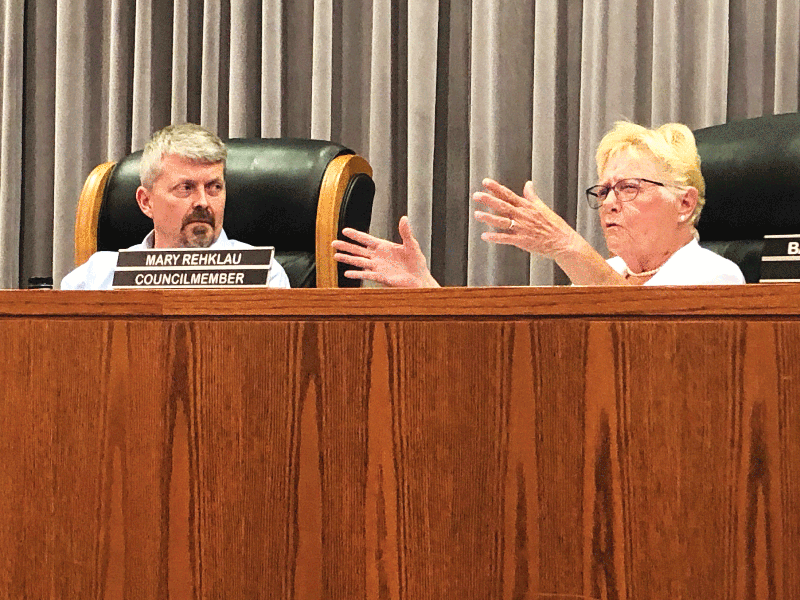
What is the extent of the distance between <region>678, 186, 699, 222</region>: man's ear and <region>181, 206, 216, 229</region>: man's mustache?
36.0 inches

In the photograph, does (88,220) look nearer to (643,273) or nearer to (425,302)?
(643,273)

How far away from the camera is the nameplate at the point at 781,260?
36.6 inches

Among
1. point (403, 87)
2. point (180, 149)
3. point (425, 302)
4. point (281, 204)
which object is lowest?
point (425, 302)

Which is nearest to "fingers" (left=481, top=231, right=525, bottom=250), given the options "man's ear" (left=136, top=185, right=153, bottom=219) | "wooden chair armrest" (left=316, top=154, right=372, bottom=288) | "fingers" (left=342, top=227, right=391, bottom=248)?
"fingers" (left=342, top=227, right=391, bottom=248)

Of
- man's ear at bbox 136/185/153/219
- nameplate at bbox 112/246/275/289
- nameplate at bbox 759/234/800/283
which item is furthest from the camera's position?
man's ear at bbox 136/185/153/219

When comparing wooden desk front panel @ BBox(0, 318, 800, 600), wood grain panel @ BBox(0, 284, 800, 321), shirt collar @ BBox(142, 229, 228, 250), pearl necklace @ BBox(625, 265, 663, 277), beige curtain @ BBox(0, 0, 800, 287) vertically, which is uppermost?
beige curtain @ BBox(0, 0, 800, 287)

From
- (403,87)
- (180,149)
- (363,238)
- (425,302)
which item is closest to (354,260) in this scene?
(363,238)

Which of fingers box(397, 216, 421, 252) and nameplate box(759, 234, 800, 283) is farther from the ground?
fingers box(397, 216, 421, 252)

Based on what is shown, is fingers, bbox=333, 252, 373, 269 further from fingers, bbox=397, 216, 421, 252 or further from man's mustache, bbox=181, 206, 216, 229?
man's mustache, bbox=181, 206, 216, 229

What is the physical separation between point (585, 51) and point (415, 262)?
0.98 meters

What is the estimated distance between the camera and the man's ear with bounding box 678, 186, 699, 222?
1.62 meters

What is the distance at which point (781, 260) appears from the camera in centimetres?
94

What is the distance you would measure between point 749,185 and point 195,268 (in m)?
1.00

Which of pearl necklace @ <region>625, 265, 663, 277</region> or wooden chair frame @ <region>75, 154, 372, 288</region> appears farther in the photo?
wooden chair frame @ <region>75, 154, 372, 288</region>
